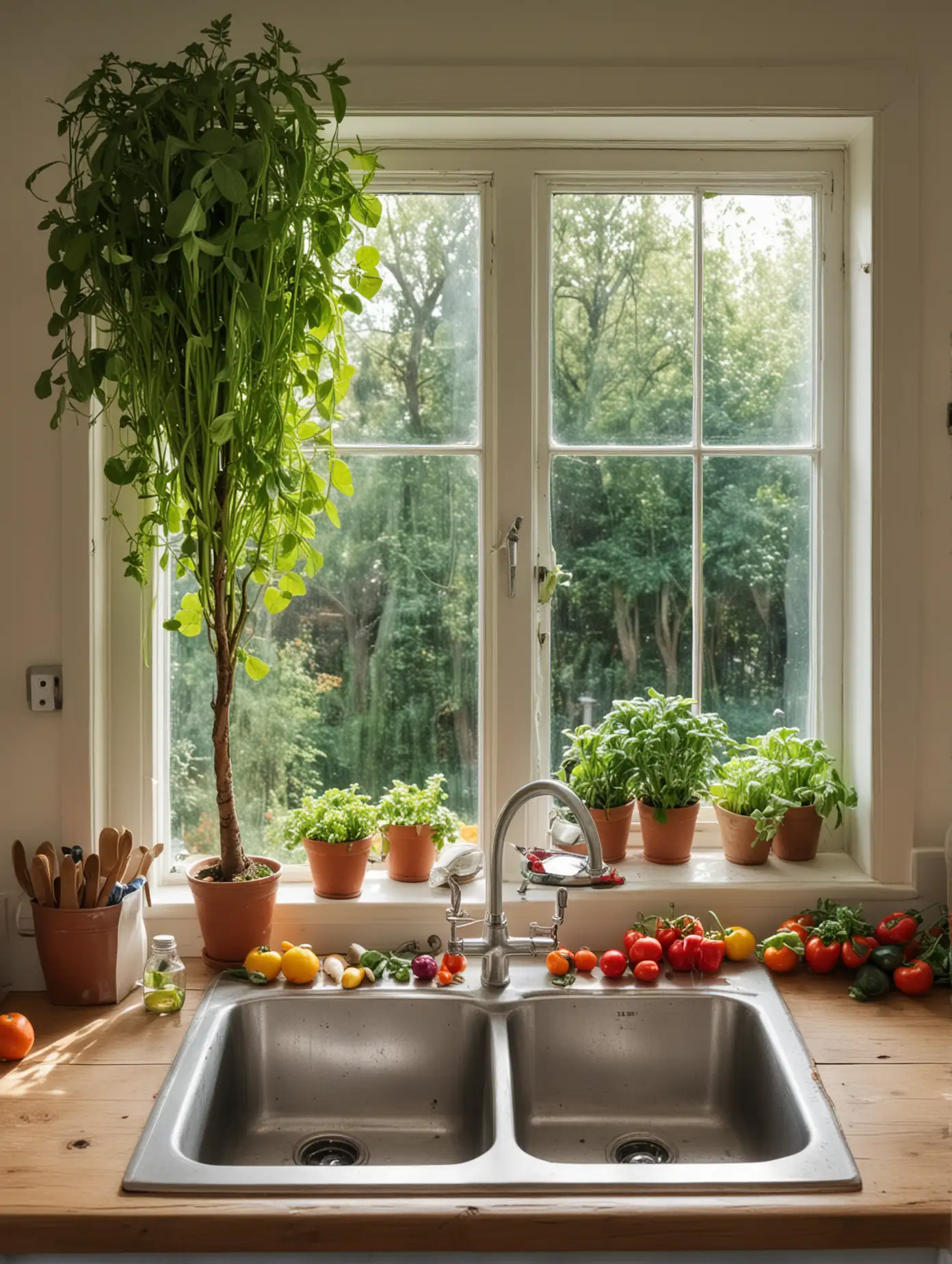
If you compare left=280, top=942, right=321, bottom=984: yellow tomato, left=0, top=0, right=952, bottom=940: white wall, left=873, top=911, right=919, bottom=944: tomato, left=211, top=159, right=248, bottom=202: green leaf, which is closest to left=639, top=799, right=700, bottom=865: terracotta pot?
left=873, top=911, right=919, bottom=944: tomato

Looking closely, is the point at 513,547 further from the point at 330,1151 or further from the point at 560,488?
the point at 330,1151

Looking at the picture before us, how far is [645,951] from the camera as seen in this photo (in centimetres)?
186

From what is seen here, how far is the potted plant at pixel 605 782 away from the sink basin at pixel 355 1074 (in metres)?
0.44

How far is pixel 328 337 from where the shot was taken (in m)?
2.08

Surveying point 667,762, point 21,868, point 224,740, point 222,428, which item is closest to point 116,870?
point 21,868

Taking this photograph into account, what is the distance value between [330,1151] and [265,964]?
1.00 feet

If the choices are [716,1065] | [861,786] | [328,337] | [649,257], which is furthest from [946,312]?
[716,1065]

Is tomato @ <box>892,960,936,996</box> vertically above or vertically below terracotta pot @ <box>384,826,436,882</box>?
below

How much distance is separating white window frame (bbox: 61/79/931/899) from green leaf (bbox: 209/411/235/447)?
36 cm

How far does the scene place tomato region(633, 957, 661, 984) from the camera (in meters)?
1.82

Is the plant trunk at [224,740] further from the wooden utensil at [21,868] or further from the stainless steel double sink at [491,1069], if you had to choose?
the wooden utensil at [21,868]

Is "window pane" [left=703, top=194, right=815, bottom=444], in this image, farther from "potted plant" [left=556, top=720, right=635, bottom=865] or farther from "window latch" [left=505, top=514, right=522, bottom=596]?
"potted plant" [left=556, top=720, right=635, bottom=865]

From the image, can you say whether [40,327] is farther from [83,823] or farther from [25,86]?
[83,823]

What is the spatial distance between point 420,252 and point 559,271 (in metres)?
0.26
